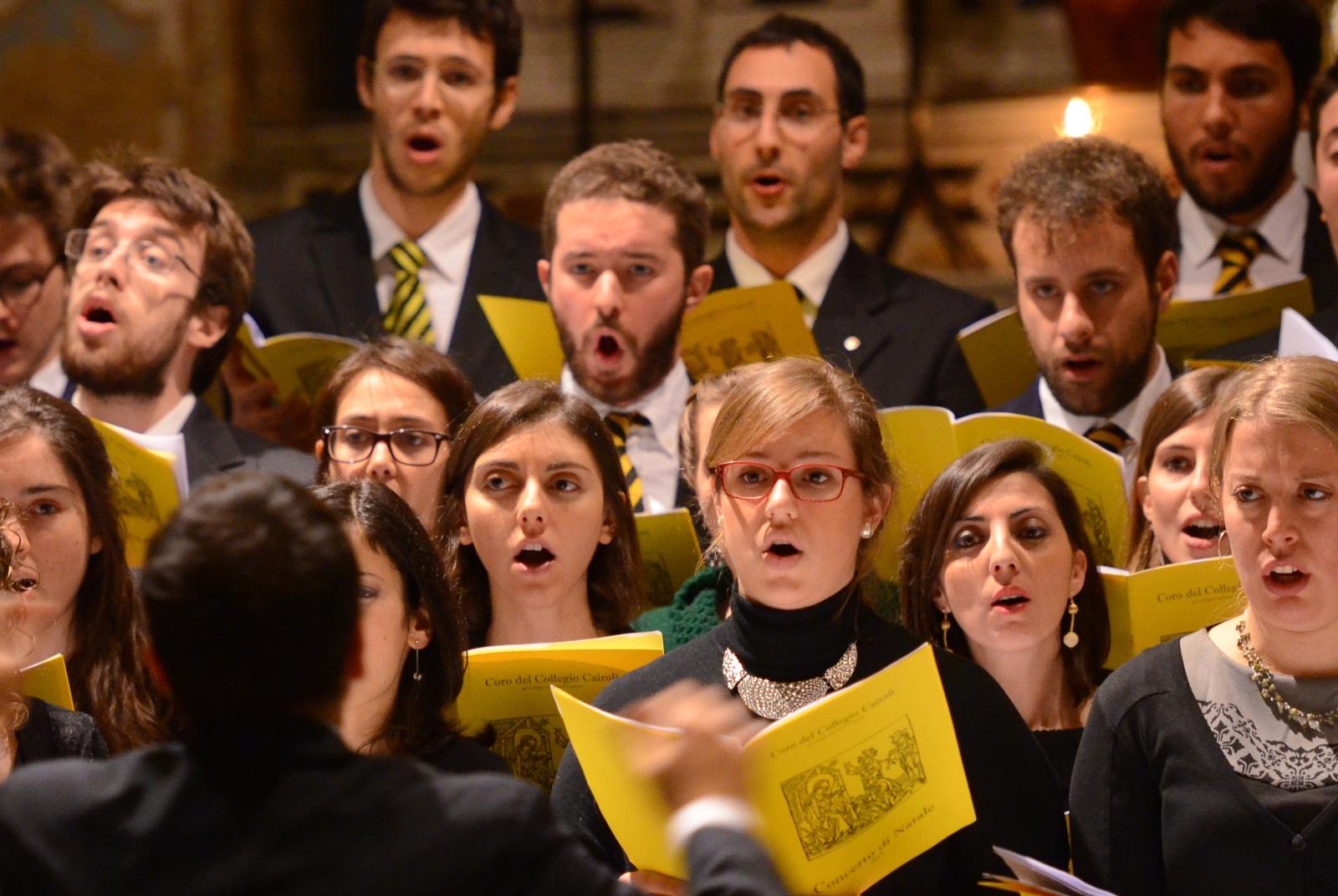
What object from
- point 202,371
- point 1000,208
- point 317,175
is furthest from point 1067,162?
point 317,175

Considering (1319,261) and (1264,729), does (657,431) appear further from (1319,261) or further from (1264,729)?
(1264,729)

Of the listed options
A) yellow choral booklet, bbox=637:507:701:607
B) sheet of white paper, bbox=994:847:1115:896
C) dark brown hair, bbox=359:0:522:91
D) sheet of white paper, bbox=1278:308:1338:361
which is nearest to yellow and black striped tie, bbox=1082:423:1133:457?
sheet of white paper, bbox=1278:308:1338:361

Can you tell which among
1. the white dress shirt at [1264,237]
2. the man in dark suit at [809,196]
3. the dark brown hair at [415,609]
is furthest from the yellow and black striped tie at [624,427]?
the white dress shirt at [1264,237]

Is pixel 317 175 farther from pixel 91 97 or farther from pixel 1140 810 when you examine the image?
pixel 1140 810

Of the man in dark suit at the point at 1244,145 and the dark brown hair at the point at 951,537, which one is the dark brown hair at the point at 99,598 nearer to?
the dark brown hair at the point at 951,537

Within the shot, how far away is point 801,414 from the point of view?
3119mm

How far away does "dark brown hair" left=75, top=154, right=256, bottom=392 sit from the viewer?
4707mm

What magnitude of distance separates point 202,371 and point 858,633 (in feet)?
7.16

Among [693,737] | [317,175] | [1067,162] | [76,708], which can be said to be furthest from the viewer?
[317,175]

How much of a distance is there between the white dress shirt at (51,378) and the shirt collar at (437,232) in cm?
83

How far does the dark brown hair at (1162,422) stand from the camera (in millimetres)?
3811

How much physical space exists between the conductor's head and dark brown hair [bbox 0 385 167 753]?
1.46 meters

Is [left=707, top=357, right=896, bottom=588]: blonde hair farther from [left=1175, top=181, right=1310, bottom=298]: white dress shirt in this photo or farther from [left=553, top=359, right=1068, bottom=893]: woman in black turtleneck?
[left=1175, top=181, right=1310, bottom=298]: white dress shirt

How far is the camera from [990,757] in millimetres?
2990
